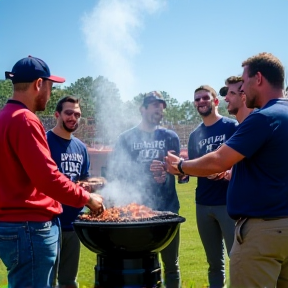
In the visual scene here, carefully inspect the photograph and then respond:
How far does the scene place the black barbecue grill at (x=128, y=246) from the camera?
323 centimetres

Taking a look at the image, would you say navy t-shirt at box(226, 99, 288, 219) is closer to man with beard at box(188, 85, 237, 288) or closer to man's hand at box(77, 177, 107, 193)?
man with beard at box(188, 85, 237, 288)

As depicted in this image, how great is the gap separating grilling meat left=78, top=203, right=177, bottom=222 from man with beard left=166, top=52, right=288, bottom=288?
77 cm

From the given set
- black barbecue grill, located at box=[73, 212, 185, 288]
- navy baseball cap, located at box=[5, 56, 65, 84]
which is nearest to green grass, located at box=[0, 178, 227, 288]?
black barbecue grill, located at box=[73, 212, 185, 288]

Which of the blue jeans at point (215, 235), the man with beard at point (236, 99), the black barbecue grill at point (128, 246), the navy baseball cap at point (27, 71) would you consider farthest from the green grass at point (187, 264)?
the navy baseball cap at point (27, 71)

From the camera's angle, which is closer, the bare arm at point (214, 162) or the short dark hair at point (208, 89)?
the bare arm at point (214, 162)

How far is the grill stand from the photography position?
11.1 ft

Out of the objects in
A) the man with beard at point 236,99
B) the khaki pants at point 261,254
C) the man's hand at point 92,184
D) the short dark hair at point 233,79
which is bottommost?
the khaki pants at point 261,254

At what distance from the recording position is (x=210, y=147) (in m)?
4.63

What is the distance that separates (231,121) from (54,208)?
2.39m

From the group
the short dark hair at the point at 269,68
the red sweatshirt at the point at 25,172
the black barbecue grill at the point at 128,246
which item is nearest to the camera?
the red sweatshirt at the point at 25,172

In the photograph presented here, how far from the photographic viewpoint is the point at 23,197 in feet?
9.55

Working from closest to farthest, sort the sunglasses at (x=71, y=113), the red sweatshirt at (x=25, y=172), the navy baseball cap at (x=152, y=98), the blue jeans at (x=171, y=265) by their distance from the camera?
the red sweatshirt at (x=25, y=172) → the sunglasses at (x=71, y=113) → the blue jeans at (x=171, y=265) → the navy baseball cap at (x=152, y=98)

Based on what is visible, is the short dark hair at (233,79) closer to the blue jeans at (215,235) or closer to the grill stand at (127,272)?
the blue jeans at (215,235)

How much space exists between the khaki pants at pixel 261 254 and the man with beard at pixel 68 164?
1826mm
